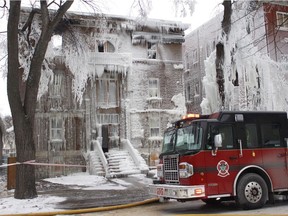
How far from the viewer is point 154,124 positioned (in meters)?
27.7

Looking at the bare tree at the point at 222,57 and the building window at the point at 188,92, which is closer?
the bare tree at the point at 222,57

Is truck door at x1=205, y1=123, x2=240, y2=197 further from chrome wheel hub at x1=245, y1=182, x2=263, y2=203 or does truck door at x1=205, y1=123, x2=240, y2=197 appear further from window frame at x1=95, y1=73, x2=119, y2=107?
window frame at x1=95, y1=73, x2=119, y2=107

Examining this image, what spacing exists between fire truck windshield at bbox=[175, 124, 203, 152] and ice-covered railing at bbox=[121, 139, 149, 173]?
11.6 meters

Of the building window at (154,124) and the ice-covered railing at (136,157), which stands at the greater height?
the building window at (154,124)

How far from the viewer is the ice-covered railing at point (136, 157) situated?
22.2 meters

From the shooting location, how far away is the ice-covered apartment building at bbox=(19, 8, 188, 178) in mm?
24859

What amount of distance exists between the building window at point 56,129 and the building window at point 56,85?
163cm

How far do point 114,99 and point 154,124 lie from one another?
11.2 feet

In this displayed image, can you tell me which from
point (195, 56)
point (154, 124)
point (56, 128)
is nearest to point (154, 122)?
point (154, 124)

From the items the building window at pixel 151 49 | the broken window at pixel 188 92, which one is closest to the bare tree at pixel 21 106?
the building window at pixel 151 49

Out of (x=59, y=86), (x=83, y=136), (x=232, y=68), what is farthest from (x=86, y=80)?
(x=232, y=68)

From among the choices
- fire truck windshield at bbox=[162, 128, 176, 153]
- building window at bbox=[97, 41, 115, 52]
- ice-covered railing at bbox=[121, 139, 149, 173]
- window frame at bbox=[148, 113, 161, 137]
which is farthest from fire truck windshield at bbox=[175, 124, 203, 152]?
building window at bbox=[97, 41, 115, 52]

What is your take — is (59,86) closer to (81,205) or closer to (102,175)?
(102,175)

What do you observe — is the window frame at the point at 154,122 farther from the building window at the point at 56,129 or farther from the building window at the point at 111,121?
the building window at the point at 56,129
